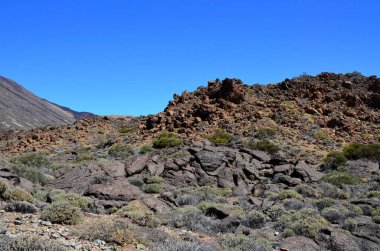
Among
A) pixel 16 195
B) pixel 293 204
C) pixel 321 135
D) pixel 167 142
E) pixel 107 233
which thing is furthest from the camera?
pixel 321 135

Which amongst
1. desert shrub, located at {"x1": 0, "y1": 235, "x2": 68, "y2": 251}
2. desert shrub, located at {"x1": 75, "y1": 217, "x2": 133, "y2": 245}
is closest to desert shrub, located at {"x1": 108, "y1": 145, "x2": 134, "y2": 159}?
desert shrub, located at {"x1": 75, "y1": 217, "x2": 133, "y2": 245}

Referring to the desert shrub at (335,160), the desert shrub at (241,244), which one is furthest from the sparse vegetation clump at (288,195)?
the desert shrub at (335,160)

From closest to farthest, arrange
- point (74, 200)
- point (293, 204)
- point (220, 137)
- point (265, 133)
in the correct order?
point (74, 200), point (293, 204), point (220, 137), point (265, 133)

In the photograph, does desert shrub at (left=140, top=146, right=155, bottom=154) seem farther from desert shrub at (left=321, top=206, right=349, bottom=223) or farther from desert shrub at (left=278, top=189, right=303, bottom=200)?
desert shrub at (left=321, top=206, right=349, bottom=223)

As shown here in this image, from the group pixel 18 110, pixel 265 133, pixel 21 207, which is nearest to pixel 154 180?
pixel 21 207

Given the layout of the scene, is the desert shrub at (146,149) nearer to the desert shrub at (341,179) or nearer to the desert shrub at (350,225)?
the desert shrub at (341,179)

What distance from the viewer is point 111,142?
32.3 meters

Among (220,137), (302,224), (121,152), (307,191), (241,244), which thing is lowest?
(241,244)

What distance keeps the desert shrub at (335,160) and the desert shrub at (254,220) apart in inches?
555

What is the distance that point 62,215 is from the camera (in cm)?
888

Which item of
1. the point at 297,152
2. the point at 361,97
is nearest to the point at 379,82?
the point at 361,97

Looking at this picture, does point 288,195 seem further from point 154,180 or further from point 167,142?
point 167,142

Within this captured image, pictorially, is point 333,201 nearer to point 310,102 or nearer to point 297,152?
point 297,152

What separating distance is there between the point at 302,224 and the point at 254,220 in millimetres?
1681
